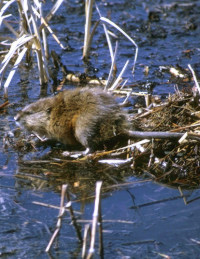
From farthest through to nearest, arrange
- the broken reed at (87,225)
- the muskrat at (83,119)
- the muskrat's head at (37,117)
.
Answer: the muskrat's head at (37,117)
the muskrat at (83,119)
the broken reed at (87,225)

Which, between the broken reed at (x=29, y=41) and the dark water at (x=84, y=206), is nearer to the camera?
the dark water at (x=84, y=206)

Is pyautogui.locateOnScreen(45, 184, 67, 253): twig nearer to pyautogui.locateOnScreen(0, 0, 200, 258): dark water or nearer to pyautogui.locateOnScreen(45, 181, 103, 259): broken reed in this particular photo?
pyautogui.locateOnScreen(45, 181, 103, 259): broken reed

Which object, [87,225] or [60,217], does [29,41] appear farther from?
[87,225]

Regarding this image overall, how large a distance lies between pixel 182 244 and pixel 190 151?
118 cm

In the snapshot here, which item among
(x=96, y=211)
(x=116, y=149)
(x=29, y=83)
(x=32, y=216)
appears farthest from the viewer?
(x=29, y=83)

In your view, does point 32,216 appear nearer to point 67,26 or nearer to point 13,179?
point 13,179

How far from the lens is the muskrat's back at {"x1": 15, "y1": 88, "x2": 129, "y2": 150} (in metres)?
4.82

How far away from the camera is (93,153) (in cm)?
493

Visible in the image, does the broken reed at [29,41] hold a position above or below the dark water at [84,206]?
above

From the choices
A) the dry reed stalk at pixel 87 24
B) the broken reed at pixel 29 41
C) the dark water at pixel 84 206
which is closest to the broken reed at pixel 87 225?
the dark water at pixel 84 206

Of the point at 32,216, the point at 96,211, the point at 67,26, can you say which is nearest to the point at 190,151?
the point at 32,216

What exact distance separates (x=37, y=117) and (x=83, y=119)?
2.10 ft

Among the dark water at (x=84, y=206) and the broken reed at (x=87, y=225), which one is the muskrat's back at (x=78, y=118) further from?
the broken reed at (x=87, y=225)

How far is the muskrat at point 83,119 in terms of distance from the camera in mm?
4809
